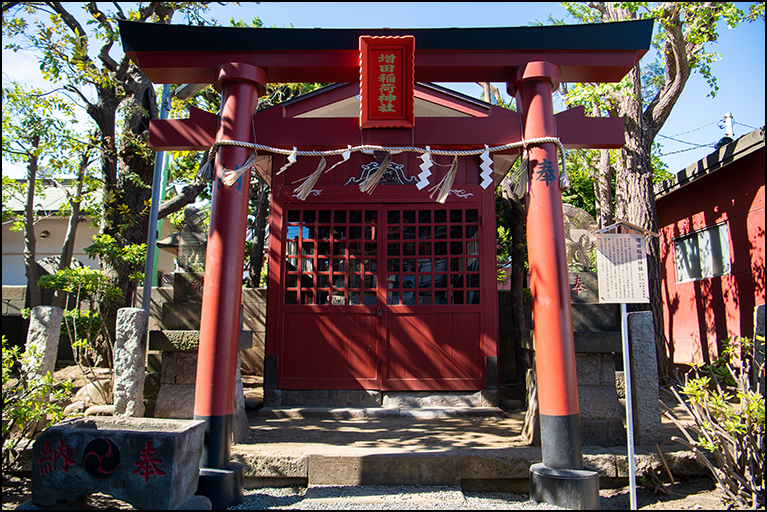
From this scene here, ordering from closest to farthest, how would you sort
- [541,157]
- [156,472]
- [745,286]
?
1. [156,472]
2. [541,157]
3. [745,286]

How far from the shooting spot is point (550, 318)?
3994mm

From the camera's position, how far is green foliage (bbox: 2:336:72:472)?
13.3ft

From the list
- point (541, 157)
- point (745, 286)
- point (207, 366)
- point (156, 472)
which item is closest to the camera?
point (156, 472)

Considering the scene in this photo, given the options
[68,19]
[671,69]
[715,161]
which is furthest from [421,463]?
[68,19]

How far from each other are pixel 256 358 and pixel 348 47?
5737mm

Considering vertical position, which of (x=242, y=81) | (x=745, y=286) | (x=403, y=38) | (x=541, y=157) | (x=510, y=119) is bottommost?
(x=745, y=286)

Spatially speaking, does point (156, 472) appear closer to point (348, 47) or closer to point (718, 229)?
point (348, 47)

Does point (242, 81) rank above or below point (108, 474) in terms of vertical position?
above

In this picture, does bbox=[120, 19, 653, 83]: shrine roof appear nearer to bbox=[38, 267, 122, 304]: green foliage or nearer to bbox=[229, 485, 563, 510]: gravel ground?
bbox=[38, 267, 122, 304]: green foliage

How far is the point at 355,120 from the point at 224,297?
6.59ft

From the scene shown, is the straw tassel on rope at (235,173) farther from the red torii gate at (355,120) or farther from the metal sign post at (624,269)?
the metal sign post at (624,269)

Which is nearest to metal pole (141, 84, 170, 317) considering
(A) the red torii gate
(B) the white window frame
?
(A) the red torii gate

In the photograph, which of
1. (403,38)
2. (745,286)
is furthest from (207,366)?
(745,286)

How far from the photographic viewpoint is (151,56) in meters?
4.42
